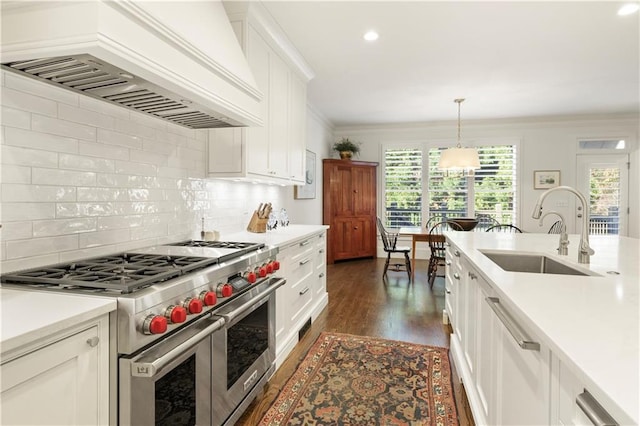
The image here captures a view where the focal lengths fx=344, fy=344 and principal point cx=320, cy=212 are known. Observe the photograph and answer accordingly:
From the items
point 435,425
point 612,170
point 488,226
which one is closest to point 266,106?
point 435,425

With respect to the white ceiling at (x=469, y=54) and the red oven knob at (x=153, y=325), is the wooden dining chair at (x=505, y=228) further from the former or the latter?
the red oven knob at (x=153, y=325)

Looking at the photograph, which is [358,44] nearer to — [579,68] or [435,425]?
[579,68]

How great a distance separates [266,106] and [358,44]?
1.15 m

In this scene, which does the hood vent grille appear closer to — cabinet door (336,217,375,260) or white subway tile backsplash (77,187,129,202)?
white subway tile backsplash (77,187,129,202)

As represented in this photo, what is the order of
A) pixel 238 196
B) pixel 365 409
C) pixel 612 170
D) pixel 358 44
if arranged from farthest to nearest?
pixel 612 170 < pixel 358 44 < pixel 238 196 < pixel 365 409

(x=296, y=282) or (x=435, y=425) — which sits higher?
(x=296, y=282)

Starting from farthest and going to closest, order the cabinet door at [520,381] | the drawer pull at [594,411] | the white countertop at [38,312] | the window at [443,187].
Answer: the window at [443,187]
the cabinet door at [520,381]
the white countertop at [38,312]
the drawer pull at [594,411]

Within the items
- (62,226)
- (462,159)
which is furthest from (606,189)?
(62,226)

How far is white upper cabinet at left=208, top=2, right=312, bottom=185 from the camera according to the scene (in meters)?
2.52

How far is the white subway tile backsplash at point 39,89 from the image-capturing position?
52.9 inches

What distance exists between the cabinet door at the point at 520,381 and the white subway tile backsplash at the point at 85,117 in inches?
77.6

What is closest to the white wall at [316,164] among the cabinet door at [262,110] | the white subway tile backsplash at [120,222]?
the cabinet door at [262,110]

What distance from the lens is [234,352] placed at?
1.72m

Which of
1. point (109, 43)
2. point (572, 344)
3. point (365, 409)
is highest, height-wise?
point (109, 43)
